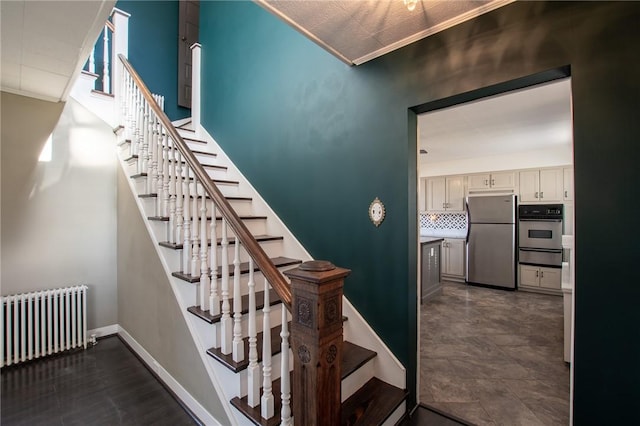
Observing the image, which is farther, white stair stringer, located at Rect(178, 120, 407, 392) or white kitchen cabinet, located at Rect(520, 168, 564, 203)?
white kitchen cabinet, located at Rect(520, 168, 564, 203)

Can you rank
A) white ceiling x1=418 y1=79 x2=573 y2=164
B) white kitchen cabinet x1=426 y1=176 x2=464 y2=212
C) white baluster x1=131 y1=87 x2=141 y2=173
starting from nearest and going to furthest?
white baluster x1=131 y1=87 x2=141 y2=173, white ceiling x1=418 y1=79 x2=573 y2=164, white kitchen cabinet x1=426 y1=176 x2=464 y2=212

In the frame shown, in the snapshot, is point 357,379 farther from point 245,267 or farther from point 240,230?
point 240,230

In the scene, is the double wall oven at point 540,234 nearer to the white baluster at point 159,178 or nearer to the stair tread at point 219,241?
the stair tread at point 219,241

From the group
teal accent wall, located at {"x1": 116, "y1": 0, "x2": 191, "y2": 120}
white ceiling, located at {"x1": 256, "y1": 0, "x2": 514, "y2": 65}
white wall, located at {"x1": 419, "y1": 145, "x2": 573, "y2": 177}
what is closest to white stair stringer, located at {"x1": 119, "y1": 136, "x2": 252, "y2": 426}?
white ceiling, located at {"x1": 256, "y1": 0, "x2": 514, "y2": 65}

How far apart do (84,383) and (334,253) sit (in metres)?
2.29

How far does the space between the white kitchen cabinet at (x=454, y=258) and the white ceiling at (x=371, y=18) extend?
4.78m

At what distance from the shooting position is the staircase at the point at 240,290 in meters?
1.39

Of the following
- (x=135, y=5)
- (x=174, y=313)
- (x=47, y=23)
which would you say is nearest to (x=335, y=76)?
(x=47, y=23)

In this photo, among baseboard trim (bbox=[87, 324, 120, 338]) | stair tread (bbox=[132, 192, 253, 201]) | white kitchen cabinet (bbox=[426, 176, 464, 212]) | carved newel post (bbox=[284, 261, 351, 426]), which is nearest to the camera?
carved newel post (bbox=[284, 261, 351, 426])

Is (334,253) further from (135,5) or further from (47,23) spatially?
(135,5)

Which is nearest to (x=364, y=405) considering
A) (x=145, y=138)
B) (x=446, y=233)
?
(x=145, y=138)

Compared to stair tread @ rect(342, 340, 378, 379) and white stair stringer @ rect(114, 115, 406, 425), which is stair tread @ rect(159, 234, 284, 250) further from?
stair tread @ rect(342, 340, 378, 379)

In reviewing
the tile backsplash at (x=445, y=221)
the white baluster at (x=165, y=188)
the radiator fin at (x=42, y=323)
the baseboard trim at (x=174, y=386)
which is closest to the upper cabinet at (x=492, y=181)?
the tile backsplash at (x=445, y=221)

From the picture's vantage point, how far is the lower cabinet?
471 cm
